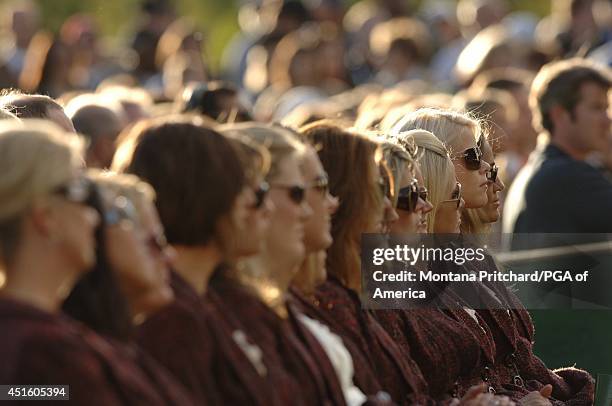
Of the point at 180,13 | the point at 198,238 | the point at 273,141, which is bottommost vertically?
the point at 180,13

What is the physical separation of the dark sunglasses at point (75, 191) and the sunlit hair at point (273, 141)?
1.04m

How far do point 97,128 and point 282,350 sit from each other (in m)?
3.93

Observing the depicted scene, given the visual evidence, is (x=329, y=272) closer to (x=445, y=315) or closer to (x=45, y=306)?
(x=445, y=315)

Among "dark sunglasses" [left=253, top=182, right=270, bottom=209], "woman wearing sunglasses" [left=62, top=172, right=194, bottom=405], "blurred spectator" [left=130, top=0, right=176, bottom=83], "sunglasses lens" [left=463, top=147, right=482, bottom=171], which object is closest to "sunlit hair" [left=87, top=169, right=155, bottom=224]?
"woman wearing sunglasses" [left=62, top=172, right=194, bottom=405]

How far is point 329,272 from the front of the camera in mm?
5207

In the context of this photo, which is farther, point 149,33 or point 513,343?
point 149,33

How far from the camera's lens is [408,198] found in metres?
5.48

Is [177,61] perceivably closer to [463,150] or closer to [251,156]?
[463,150]

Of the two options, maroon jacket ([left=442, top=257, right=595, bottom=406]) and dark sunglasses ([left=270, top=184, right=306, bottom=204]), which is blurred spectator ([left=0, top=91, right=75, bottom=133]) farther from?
dark sunglasses ([left=270, top=184, right=306, bottom=204])

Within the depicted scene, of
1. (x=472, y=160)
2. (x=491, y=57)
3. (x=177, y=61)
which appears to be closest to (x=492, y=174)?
(x=472, y=160)

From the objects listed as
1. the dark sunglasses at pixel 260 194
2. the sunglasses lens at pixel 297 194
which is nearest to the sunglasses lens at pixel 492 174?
the sunglasses lens at pixel 297 194

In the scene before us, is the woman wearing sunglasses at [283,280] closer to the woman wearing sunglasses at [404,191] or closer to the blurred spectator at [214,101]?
the woman wearing sunglasses at [404,191]

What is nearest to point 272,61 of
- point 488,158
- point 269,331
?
point 488,158

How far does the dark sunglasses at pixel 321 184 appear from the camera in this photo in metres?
4.70
